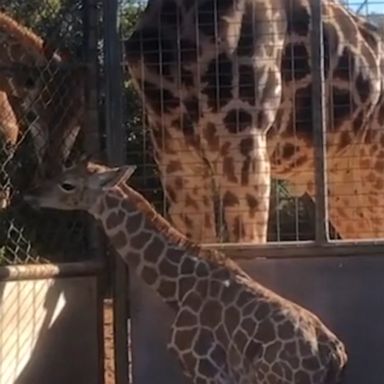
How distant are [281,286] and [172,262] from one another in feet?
1.90

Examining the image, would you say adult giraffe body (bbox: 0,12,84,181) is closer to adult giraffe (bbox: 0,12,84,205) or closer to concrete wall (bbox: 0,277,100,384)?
adult giraffe (bbox: 0,12,84,205)

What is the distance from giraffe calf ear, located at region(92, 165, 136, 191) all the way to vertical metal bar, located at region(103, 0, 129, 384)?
0.54 feet

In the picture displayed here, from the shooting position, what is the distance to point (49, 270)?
6.28 metres

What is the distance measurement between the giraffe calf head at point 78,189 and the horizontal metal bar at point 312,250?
2.44ft

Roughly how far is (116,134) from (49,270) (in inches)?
32.1

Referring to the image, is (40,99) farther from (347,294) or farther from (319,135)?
(347,294)

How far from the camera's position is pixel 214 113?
729 cm

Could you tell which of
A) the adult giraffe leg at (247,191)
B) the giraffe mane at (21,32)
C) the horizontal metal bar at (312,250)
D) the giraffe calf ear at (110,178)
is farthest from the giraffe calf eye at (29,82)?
the horizontal metal bar at (312,250)

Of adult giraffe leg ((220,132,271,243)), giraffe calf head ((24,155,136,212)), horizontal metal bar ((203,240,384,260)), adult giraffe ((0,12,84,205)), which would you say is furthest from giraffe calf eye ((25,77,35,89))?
horizontal metal bar ((203,240,384,260))

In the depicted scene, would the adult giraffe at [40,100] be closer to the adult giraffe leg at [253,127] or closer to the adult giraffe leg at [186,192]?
the adult giraffe leg at [186,192]

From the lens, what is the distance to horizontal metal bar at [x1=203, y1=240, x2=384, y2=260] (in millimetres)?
6410

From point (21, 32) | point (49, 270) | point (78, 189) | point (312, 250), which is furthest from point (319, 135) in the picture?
point (21, 32)

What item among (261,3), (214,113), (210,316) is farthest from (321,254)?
(261,3)

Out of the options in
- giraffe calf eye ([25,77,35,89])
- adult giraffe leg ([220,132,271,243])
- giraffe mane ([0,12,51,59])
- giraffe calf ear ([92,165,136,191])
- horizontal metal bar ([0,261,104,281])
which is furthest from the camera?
giraffe mane ([0,12,51,59])
